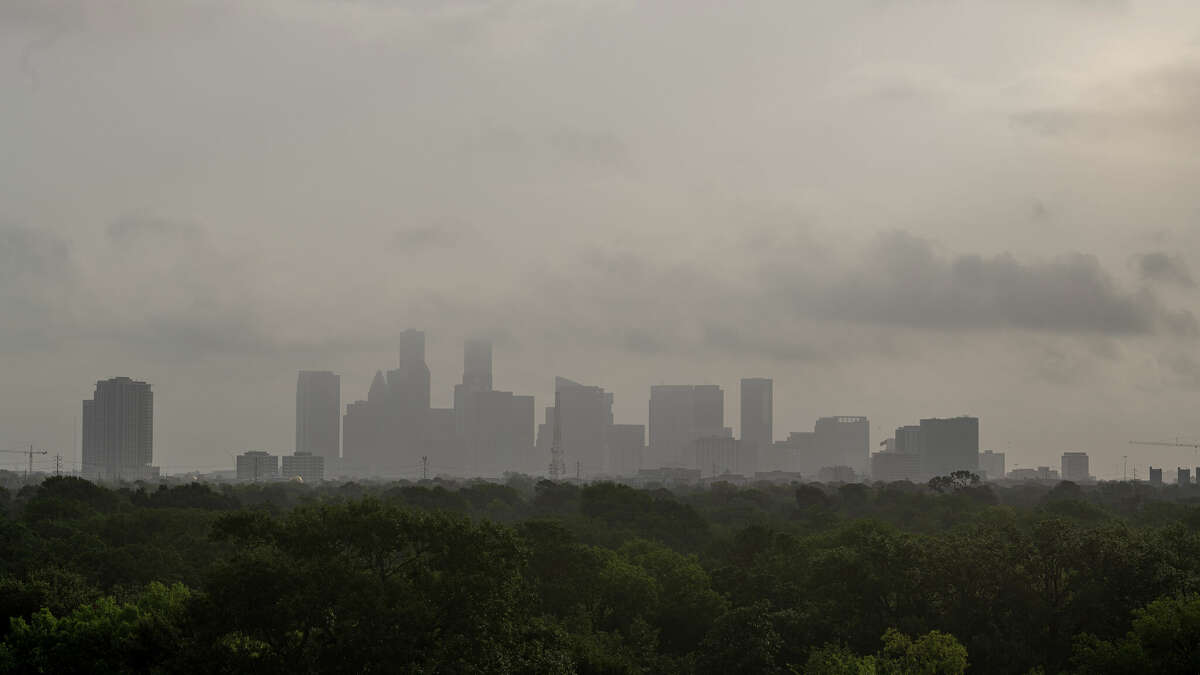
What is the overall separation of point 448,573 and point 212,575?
972cm

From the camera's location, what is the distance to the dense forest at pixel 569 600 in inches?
1869

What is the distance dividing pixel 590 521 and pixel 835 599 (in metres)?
53.4

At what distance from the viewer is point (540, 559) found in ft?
260

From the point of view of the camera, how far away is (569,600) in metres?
75.4

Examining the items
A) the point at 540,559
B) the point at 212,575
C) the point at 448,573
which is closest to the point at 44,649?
the point at 212,575

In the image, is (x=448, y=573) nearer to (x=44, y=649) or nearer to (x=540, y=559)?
(x=44, y=649)

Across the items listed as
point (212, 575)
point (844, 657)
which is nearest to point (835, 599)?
point (844, 657)

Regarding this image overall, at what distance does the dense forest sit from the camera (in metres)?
47.5

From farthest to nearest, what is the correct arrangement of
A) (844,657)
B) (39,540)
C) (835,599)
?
(39,540) → (835,599) → (844,657)

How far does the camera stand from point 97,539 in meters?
88.9

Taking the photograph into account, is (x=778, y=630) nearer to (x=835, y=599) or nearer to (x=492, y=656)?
(x=835, y=599)

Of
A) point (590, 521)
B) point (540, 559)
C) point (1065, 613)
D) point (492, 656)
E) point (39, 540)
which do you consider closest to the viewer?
point (492, 656)

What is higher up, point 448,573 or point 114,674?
point 448,573

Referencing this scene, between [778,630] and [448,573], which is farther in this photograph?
[778,630]
